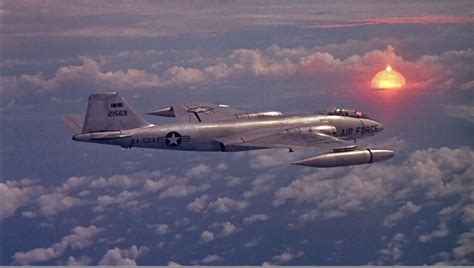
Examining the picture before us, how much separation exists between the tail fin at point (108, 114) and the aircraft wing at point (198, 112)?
1.52m

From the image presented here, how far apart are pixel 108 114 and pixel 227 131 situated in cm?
232

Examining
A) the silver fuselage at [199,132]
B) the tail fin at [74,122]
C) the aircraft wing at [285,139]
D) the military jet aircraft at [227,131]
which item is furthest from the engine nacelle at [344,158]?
the tail fin at [74,122]

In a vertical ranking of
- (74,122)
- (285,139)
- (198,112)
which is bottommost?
(285,139)

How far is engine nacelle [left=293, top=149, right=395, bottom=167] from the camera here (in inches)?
507

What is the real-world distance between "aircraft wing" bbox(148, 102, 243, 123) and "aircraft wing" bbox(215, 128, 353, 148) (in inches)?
38.5

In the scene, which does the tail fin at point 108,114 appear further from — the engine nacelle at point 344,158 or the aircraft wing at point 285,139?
the engine nacelle at point 344,158

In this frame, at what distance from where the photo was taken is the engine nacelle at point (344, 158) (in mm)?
12883

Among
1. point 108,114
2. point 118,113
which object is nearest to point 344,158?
point 118,113

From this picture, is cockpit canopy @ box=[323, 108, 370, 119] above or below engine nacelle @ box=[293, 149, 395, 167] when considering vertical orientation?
above

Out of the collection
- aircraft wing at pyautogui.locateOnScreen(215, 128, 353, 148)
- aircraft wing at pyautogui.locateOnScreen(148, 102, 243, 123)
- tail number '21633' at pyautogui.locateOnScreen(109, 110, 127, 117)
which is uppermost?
aircraft wing at pyautogui.locateOnScreen(148, 102, 243, 123)

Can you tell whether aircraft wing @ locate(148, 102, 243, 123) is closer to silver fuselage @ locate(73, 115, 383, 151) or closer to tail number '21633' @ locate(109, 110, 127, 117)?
silver fuselage @ locate(73, 115, 383, 151)

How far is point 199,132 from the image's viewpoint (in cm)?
1373

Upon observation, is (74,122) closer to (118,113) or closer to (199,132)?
(118,113)

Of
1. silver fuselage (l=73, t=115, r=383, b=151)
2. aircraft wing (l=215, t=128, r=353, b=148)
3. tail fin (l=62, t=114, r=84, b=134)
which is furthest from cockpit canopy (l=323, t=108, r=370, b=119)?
tail fin (l=62, t=114, r=84, b=134)
